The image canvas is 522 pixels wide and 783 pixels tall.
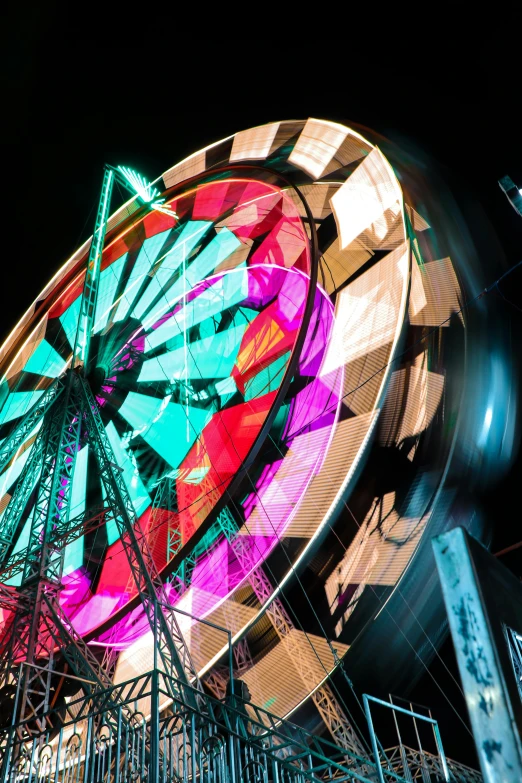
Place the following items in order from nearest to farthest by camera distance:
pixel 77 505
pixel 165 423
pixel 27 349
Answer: pixel 165 423, pixel 77 505, pixel 27 349

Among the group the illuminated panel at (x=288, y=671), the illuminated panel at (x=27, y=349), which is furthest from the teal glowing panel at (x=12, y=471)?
the illuminated panel at (x=288, y=671)

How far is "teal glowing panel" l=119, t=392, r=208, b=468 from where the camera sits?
9.68 metres

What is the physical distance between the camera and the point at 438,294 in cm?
869

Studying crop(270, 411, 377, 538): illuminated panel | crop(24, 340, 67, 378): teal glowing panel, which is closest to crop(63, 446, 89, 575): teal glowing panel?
crop(24, 340, 67, 378): teal glowing panel

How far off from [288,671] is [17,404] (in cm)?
837

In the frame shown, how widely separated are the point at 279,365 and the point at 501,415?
293cm

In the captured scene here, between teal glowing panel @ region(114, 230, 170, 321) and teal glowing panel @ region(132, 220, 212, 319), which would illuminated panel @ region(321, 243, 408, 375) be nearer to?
teal glowing panel @ region(132, 220, 212, 319)

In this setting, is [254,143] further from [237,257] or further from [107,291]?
[107,291]

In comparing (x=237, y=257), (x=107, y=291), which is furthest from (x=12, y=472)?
(x=237, y=257)

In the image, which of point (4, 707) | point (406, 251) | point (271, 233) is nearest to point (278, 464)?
point (406, 251)

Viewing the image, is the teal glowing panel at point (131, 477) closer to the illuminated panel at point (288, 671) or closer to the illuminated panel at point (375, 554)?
the illuminated panel at point (288, 671)

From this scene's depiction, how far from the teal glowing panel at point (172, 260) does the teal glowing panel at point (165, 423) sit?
193 cm

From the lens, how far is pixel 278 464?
8.60 meters

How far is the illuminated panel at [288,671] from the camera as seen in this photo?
24.6 ft
